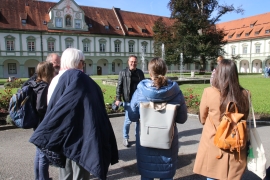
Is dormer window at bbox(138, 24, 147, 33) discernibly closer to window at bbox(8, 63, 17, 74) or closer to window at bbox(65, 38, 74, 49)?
window at bbox(65, 38, 74, 49)

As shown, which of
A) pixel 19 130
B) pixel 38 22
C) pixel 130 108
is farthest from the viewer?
pixel 38 22

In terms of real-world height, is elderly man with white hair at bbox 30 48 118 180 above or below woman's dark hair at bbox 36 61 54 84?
below

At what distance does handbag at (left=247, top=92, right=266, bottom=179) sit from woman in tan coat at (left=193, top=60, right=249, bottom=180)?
7 cm

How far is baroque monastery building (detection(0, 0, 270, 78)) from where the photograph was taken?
38219 mm

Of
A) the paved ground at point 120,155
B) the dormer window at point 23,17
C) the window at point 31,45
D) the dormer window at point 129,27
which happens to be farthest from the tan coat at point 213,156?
the dormer window at point 129,27

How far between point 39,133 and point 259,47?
2205 inches

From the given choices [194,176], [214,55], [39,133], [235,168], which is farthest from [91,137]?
[214,55]

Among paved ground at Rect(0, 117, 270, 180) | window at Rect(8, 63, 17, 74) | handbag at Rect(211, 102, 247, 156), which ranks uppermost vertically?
window at Rect(8, 63, 17, 74)

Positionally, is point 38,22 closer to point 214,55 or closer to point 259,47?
point 214,55

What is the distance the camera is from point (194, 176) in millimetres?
3619

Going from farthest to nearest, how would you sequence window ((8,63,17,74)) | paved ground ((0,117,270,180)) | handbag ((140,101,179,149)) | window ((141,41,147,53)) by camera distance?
window ((141,41,147,53))
window ((8,63,17,74))
paved ground ((0,117,270,180))
handbag ((140,101,179,149))

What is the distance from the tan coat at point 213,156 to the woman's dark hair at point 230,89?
0.26 ft

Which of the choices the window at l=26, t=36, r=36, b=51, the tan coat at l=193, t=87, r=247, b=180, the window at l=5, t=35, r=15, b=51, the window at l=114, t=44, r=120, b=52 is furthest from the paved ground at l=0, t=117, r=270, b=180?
the window at l=114, t=44, r=120, b=52

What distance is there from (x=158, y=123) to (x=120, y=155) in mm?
2221
